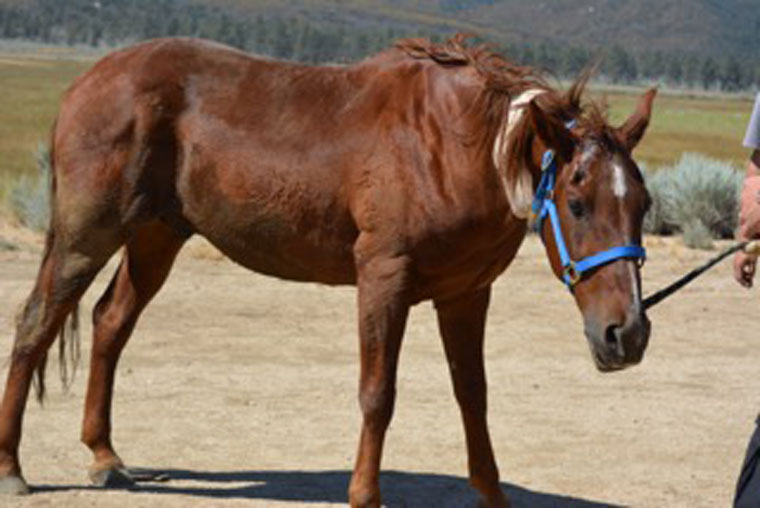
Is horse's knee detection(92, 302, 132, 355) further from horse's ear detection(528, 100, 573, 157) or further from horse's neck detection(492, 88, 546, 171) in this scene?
horse's ear detection(528, 100, 573, 157)

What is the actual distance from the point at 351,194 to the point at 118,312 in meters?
1.84

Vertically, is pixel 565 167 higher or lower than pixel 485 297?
higher

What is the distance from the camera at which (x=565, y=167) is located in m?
5.90

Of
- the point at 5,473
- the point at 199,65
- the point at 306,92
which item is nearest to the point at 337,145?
the point at 306,92

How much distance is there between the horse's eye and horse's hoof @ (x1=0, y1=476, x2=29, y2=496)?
325cm

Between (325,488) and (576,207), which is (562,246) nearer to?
(576,207)

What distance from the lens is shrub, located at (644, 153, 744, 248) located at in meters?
20.0

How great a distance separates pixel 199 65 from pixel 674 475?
3.49m

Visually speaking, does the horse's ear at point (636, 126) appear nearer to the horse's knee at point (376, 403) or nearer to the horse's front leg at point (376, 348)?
the horse's front leg at point (376, 348)

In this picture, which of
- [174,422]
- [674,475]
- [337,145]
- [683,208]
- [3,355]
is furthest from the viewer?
[683,208]

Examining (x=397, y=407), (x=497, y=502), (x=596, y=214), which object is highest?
(x=596, y=214)

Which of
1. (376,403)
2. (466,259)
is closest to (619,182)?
(466,259)

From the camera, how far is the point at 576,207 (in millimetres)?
5848

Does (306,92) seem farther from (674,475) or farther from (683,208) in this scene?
(683,208)
